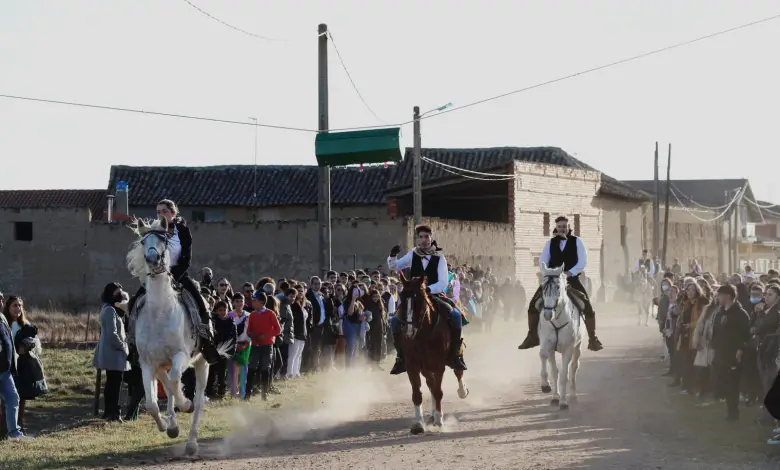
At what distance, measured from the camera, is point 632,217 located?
65.8 metres

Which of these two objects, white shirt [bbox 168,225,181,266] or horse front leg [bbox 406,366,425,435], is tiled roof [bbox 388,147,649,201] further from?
white shirt [bbox 168,225,181,266]

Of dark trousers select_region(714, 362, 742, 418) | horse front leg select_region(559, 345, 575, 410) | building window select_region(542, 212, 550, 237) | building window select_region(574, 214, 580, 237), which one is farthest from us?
building window select_region(574, 214, 580, 237)

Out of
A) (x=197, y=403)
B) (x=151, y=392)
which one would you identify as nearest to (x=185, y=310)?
Result: (x=151, y=392)

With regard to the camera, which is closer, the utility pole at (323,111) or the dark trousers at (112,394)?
the dark trousers at (112,394)

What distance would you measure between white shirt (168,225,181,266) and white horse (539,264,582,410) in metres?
6.34

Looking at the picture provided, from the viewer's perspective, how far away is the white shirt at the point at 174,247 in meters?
13.1

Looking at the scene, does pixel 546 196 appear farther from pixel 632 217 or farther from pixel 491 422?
pixel 491 422

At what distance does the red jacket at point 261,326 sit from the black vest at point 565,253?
4.86 m

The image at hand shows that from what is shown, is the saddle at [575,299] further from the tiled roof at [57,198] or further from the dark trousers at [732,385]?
the tiled roof at [57,198]

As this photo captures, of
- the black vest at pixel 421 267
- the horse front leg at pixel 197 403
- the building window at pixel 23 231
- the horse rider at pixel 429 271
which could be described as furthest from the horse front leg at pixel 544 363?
the building window at pixel 23 231

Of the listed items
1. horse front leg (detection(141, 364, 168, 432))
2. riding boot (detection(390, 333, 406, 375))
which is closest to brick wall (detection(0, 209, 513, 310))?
riding boot (detection(390, 333, 406, 375))

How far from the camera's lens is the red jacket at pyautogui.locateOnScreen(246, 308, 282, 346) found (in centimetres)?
1934

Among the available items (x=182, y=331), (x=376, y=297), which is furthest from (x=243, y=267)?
(x=182, y=331)

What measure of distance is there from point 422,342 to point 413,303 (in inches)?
33.9
